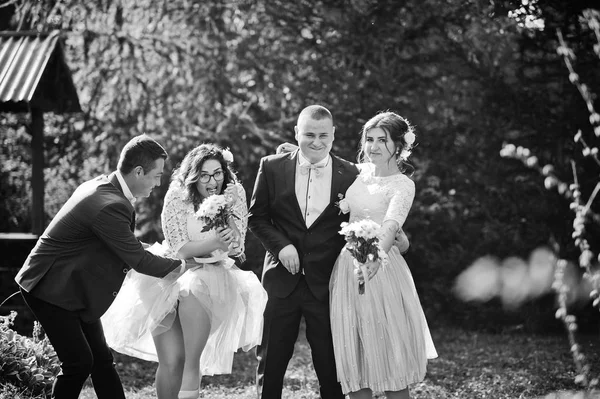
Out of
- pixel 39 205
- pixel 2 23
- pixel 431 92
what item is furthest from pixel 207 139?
pixel 2 23

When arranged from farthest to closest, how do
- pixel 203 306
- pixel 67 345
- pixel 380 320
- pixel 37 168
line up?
pixel 37 168 → pixel 380 320 → pixel 203 306 → pixel 67 345

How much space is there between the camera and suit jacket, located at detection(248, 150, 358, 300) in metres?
4.55

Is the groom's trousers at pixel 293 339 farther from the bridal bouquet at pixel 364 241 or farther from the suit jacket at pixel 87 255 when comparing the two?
the suit jacket at pixel 87 255

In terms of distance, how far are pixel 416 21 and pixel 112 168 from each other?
4209 mm

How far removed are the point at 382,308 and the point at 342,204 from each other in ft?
2.13

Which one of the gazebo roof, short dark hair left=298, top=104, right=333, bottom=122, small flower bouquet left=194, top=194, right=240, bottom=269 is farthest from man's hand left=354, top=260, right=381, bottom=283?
the gazebo roof

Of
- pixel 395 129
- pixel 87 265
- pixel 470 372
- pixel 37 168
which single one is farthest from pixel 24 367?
pixel 470 372

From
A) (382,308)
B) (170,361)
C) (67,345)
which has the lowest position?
(170,361)

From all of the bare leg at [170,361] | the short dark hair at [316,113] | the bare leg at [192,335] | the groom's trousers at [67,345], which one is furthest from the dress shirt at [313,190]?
the groom's trousers at [67,345]

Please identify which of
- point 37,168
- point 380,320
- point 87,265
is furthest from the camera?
point 37,168

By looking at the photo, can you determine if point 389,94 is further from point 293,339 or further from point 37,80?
point 293,339

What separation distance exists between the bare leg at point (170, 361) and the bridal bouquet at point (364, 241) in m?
1.10

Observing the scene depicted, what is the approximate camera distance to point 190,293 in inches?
171

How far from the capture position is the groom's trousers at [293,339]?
453cm
